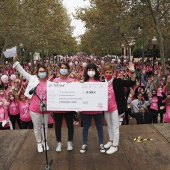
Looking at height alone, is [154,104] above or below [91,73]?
below

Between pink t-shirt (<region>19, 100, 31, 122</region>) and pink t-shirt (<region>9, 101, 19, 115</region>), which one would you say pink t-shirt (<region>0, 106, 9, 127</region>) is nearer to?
pink t-shirt (<region>9, 101, 19, 115</region>)

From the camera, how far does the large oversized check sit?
511cm

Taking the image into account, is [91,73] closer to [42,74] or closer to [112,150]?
[42,74]

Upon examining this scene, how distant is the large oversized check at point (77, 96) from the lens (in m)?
5.11

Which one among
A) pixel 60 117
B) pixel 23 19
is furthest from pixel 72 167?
pixel 23 19

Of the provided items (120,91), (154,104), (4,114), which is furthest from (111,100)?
(154,104)

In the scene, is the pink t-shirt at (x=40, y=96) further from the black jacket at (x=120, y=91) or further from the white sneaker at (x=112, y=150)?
the white sneaker at (x=112, y=150)

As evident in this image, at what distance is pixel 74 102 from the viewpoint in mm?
5168

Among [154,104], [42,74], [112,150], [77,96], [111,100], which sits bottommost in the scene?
[112,150]

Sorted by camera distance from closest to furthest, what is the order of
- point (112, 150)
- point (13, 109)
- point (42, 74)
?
1. point (42, 74)
2. point (112, 150)
3. point (13, 109)

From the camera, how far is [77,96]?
519 cm

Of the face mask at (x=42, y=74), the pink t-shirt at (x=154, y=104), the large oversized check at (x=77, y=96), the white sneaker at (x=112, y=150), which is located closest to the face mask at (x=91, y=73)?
the large oversized check at (x=77, y=96)

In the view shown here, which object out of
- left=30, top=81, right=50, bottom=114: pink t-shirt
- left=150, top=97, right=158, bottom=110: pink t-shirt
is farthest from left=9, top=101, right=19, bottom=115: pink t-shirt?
left=150, top=97, right=158, bottom=110: pink t-shirt

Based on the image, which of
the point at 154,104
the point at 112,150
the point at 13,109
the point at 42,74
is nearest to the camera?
the point at 42,74
